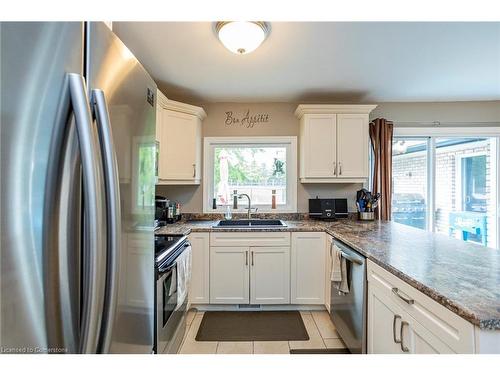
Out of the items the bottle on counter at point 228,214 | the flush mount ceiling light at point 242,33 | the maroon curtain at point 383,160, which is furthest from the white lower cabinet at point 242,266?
the flush mount ceiling light at point 242,33

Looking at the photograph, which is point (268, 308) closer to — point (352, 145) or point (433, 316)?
point (433, 316)

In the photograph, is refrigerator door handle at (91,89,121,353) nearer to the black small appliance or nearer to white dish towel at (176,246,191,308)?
white dish towel at (176,246,191,308)

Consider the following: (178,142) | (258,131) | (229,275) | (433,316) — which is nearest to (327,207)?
(258,131)

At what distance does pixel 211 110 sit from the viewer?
3355 millimetres

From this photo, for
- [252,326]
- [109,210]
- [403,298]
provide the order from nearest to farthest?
[109,210] < [403,298] < [252,326]

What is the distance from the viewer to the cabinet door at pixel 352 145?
303cm

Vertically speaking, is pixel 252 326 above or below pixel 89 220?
below

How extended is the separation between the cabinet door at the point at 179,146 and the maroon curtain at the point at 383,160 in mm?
2291

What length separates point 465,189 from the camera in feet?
11.2

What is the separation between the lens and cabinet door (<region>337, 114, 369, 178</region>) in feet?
9.94

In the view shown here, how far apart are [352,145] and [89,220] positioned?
9.75 ft

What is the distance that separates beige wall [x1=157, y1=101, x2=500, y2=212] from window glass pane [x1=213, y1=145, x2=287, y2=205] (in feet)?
0.69
